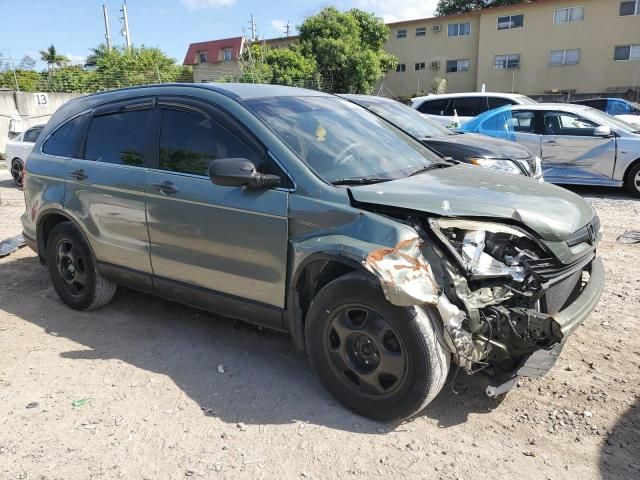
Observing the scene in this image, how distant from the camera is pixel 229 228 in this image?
3.53m

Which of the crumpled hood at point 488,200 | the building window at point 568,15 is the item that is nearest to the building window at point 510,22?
the building window at point 568,15

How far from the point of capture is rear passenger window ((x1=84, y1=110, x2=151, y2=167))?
4.21m

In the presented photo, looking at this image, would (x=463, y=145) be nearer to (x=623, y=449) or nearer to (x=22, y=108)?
(x=623, y=449)

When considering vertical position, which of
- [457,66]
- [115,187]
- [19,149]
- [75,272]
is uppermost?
[457,66]

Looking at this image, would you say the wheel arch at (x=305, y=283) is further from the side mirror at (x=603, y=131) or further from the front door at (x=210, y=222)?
the side mirror at (x=603, y=131)

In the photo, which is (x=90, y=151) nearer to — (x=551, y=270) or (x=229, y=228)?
(x=229, y=228)

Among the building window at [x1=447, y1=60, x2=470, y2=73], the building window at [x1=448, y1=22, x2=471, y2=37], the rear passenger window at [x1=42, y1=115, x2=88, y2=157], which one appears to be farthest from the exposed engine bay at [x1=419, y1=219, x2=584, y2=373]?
the building window at [x1=448, y1=22, x2=471, y2=37]

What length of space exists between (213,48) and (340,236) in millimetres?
51619

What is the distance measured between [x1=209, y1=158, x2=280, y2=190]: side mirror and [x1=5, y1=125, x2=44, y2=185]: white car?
11.8 meters

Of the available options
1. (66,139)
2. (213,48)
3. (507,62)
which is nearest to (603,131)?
(66,139)

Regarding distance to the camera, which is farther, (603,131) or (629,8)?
(629,8)

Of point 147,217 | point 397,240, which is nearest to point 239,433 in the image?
point 397,240

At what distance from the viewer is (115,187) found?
425 centimetres

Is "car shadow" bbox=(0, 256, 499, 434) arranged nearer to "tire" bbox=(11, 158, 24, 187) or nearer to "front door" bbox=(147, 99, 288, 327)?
"front door" bbox=(147, 99, 288, 327)
